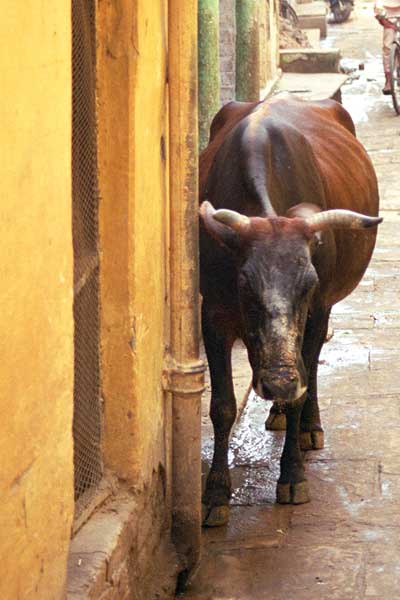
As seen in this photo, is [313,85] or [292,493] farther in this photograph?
[313,85]

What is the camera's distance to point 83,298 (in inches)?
216

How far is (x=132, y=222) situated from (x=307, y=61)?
14.0 meters

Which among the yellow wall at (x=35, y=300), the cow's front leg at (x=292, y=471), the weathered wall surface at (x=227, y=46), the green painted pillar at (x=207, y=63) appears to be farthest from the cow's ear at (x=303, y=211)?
the weathered wall surface at (x=227, y=46)

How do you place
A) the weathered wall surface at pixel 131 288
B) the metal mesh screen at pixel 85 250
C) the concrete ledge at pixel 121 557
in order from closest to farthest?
1. the concrete ledge at pixel 121 557
2. the metal mesh screen at pixel 85 250
3. the weathered wall surface at pixel 131 288

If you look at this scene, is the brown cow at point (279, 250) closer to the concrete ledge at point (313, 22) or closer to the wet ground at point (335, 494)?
the wet ground at point (335, 494)

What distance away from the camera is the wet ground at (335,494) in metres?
6.23

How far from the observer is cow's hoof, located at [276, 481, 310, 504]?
7.05 metres

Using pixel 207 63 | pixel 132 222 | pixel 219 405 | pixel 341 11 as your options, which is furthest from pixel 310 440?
pixel 341 11

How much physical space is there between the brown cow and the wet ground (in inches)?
7.1

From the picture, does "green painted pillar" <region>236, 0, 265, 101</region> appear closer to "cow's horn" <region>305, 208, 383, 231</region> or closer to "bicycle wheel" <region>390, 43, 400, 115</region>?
"bicycle wheel" <region>390, 43, 400, 115</region>

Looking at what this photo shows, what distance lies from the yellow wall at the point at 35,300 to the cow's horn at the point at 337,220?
82.0 inches

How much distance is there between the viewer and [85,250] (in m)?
5.51

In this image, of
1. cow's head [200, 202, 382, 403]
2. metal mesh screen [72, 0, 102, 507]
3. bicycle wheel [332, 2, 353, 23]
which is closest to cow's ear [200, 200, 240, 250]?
cow's head [200, 202, 382, 403]

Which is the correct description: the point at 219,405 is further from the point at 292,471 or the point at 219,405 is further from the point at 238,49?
the point at 238,49
